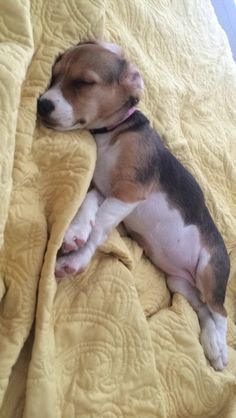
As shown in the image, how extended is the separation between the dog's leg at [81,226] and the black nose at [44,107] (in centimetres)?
26

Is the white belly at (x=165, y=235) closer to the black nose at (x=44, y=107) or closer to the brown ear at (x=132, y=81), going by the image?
the brown ear at (x=132, y=81)

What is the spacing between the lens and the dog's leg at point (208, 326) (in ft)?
4.66

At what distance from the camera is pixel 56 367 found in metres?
1.09

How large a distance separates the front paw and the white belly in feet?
0.84

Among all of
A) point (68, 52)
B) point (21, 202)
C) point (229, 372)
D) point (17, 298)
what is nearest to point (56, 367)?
point (17, 298)

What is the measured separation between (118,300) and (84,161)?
1.19 feet

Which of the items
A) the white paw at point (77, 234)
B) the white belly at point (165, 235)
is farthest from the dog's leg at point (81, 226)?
the white belly at point (165, 235)

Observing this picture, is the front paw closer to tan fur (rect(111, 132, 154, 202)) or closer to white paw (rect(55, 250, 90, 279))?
white paw (rect(55, 250, 90, 279))

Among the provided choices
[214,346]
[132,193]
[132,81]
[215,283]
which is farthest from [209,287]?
[132,81]

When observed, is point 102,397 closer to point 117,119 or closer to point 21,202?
point 21,202

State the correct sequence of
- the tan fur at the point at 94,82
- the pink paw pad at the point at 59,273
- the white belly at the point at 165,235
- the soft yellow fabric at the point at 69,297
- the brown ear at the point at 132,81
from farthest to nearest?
the white belly at the point at 165,235, the brown ear at the point at 132,81, the tan fur at the point at 94,82, the pink paw pad at the point at 59,273, the soft yellow fabric at the point at 69,297

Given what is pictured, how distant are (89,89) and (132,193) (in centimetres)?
31

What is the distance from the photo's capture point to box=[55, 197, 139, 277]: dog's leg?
3.78 feet

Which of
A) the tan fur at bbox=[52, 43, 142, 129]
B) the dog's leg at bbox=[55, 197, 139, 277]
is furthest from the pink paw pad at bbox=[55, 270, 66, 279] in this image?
the tan fur at bbox=[52, 43, 142, 129]
